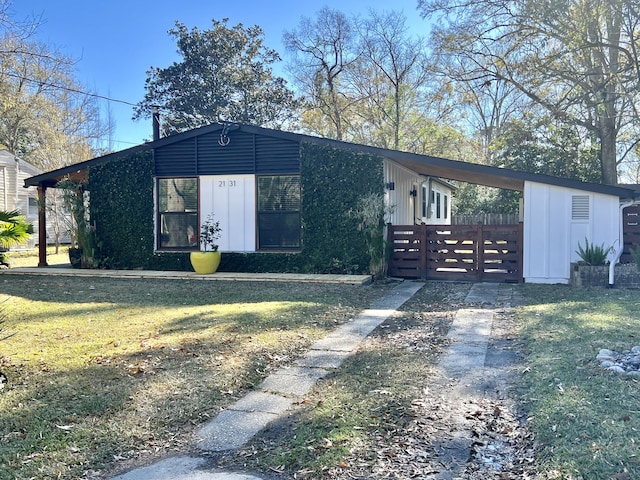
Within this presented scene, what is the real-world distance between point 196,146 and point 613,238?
867 cm

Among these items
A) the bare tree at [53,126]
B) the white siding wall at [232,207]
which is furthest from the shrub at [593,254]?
the bare tree at [53,126]

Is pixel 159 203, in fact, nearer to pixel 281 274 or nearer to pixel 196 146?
pixel 196 146

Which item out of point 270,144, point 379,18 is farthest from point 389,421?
point 379,18

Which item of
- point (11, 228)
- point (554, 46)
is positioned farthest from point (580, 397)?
point (554, 46)

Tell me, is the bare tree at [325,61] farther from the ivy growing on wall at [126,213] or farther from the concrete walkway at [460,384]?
the concrete walkway at [460,384]

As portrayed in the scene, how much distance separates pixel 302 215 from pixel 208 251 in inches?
87.2

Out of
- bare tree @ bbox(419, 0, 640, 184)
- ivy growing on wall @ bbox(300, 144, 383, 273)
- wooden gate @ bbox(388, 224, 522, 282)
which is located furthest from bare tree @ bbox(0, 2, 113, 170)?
wooden gate @ bbox(388, 224, 522, 282)

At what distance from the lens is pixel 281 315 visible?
6602 millimetres

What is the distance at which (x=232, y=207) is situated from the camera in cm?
1140

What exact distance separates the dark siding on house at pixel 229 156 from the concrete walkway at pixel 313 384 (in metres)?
Result: 5.34

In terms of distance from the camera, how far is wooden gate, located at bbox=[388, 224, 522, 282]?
32.7 feet

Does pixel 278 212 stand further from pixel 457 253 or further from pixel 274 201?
pixel 457 253

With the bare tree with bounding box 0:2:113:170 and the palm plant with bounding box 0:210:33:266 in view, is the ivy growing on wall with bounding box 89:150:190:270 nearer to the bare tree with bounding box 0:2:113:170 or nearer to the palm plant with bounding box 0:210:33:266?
the palm plant with bounding box 0:210:33:266

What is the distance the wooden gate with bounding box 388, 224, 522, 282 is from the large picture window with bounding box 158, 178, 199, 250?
453cm
